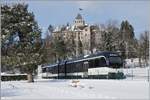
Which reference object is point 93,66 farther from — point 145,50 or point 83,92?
point 145,50

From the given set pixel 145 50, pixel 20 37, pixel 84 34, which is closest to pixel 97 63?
pixel 20 37

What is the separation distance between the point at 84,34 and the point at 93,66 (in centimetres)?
9723

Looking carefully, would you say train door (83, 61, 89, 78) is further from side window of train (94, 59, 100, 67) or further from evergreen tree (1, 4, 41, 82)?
evergreen tree (1, 4, 41, 82)

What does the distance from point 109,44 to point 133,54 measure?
40.3 feet

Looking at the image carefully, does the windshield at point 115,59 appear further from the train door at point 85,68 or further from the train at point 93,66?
the train door at point 85,68

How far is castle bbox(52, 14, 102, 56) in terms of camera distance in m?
101

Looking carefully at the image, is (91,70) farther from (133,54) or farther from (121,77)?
(133,54)

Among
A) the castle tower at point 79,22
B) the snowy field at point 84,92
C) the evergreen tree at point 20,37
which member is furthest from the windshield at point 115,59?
the castle tower at point 79,22

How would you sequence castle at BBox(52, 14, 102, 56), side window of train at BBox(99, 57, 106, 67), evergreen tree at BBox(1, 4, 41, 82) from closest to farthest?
evergreen tree at BBox(1, 4, 41, 82) → side window of train at BBox(99, 57, 106, 67) → castle at BBox(52, 14, 102, 56)

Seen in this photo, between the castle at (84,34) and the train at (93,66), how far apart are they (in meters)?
35.6

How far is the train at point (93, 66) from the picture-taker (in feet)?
148

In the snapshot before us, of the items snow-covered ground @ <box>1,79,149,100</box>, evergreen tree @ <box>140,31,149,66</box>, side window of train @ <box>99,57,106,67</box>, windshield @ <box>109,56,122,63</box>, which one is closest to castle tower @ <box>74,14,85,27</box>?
evergreen tree @ <box>140,31,149,66</box>

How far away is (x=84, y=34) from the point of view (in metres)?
144

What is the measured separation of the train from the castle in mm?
35635
